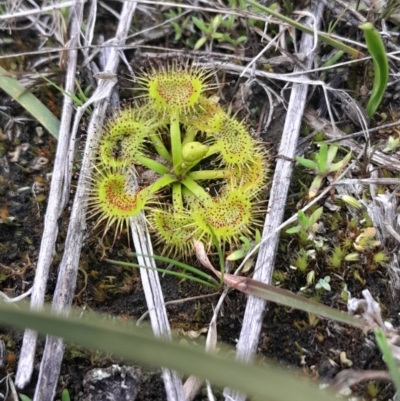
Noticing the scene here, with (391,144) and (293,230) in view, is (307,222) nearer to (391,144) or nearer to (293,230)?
(293,230)

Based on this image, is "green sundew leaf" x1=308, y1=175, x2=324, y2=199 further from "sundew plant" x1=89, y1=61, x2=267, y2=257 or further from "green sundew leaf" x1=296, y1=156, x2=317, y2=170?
"sundew plant" x1=89, y1=61, x2=267, y2=257

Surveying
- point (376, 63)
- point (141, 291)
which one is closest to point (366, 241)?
point (376, 63)

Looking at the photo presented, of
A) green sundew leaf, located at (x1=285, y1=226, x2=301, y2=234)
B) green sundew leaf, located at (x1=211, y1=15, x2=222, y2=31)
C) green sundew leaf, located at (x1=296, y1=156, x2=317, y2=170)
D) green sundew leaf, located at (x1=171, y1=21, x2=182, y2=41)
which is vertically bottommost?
green sundew leaf, located at (x1=285, y1=226, x2=301, y2=234)

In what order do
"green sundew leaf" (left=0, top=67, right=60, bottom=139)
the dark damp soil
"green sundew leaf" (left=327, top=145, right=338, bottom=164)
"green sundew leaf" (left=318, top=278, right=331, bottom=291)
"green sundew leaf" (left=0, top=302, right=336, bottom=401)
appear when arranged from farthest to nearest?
1. "green sundew leaf" (left=0, top=67, right=60, bottom=139)
2. "green sundew leaf" (left=327, top=145, right=338, bottom=164)
3. "green sundew leaf" (left=318, top=278, right=331, bottom=291)
4. the dark damp soil
5. "green sundew leaf" (left=0, top=302, right=336, bottom=401)

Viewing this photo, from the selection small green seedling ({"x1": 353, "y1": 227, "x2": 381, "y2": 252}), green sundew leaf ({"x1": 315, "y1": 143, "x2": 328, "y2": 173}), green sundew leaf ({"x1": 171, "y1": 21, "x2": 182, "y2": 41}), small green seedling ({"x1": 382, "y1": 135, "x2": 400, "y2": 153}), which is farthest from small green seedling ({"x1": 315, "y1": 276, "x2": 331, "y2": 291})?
green sundew leaf ({"x1": 171, "y1": 21, "x2": 182, "y2": 41})

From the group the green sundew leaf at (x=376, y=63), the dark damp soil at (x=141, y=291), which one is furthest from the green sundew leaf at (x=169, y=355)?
the green sundew leaf at (x=376, y=63)

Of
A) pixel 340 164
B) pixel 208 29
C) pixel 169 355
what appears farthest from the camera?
pixel 208 29
